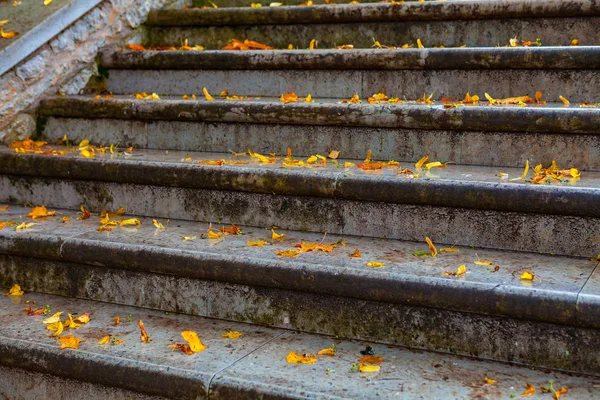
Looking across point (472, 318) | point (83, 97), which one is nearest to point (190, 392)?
point (472, 318)

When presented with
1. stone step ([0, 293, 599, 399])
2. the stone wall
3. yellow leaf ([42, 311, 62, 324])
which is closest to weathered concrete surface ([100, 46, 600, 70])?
the stone wall

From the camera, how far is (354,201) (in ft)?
10.2

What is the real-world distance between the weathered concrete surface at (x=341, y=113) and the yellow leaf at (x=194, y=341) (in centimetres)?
136

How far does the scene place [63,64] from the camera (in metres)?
A: 4.43

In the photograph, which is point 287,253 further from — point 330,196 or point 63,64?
point 63,64

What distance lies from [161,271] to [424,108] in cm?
139

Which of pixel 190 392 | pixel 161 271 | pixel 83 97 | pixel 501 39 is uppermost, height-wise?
pixel 501 39

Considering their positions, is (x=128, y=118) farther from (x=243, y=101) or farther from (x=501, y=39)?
(x=501, y=39)

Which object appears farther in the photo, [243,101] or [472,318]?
[243,101]

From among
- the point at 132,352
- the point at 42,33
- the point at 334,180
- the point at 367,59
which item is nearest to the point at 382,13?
the point at 367,59

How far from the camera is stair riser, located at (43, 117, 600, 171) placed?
10.5ft

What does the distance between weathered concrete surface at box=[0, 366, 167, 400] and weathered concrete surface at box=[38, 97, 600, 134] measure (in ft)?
5.31

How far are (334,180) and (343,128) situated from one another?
562 mm

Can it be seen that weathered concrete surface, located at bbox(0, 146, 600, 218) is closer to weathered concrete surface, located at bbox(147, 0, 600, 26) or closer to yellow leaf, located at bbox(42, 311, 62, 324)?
yellow leaf, located at bbox(42, 311, 62, 324)
